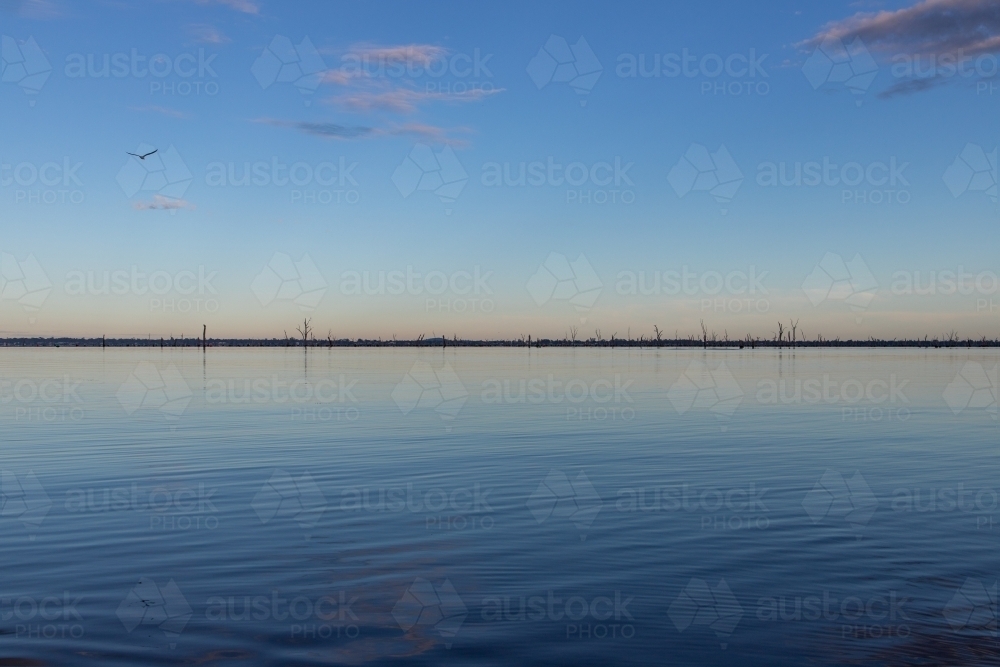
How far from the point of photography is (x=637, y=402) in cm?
3731

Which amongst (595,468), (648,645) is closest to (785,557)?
(648,645)

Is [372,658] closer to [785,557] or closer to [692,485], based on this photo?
[785,557]

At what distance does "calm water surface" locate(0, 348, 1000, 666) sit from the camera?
775cm

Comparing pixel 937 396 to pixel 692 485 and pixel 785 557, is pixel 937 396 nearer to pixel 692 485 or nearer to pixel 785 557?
pixel 692 485

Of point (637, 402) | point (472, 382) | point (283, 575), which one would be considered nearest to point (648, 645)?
point (283, 575)

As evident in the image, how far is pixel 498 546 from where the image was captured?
11.3m

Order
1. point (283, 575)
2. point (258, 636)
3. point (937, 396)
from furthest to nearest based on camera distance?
point (937, 396) < point (283, 575) < point (258, 636)

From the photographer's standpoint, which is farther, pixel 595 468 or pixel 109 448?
pixel 109 448

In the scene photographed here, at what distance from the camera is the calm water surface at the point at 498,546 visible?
7.75m

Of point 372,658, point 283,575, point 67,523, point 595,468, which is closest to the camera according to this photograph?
point 372,658

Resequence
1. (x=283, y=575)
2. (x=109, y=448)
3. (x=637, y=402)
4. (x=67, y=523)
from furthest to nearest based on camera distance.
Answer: (x=637, y=402) → (x=109, y=448) → (x=67, y=523) → (x=283, y=575)

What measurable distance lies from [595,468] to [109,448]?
13.0m

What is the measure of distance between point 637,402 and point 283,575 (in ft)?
94.9

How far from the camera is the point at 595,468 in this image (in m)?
18.3
